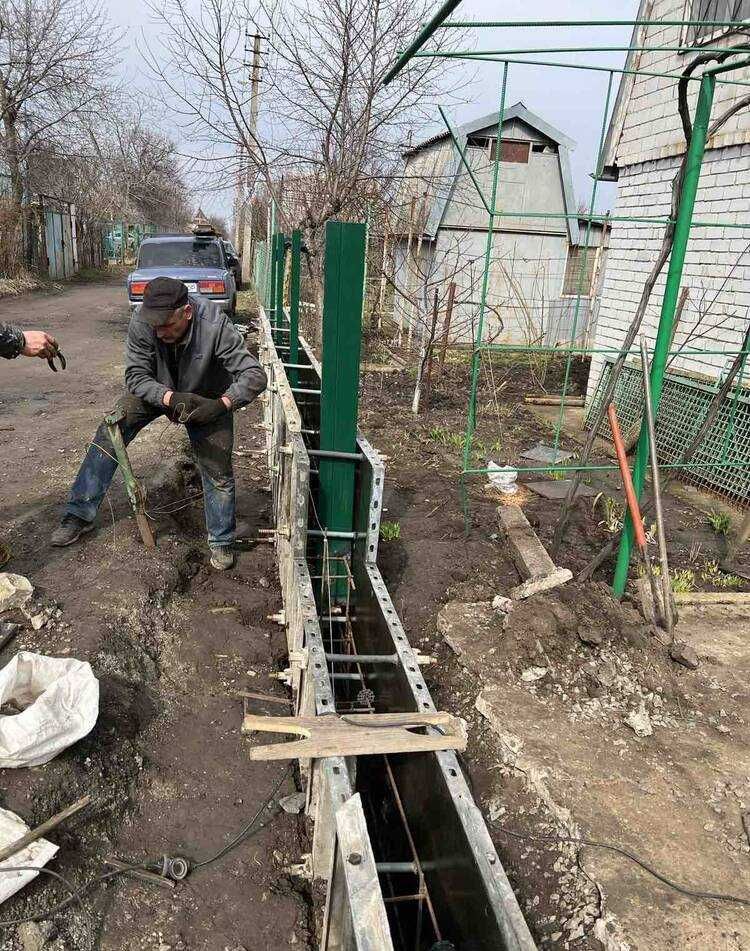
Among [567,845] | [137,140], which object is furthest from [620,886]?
[137,140]

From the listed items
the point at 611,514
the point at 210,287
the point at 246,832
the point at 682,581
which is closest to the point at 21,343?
the point at 246,832

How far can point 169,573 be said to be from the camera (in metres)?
4.12

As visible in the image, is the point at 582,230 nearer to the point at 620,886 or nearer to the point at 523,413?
the point at 523,413

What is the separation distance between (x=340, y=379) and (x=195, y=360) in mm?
997

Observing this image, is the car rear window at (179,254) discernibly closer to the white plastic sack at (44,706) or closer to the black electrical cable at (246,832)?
the white plastic sack at (44,706)

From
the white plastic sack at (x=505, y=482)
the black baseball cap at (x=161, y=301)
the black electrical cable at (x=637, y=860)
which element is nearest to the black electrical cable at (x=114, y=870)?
the black electrical cable at (x=637, y=860)

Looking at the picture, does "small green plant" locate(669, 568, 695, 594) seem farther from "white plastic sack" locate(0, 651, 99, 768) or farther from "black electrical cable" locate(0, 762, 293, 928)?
"white plastic sack" locate(0, 651, 99, 768)

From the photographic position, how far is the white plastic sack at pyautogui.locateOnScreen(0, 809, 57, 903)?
7.02ft

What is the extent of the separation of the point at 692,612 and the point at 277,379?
3.18 meters

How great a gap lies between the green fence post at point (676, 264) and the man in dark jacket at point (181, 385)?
2262 mm

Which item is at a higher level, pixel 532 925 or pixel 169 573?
pixel 169 573

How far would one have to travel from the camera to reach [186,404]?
12.9 ft

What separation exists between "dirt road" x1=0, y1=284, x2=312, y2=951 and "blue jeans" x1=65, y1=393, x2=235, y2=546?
288 millimetres

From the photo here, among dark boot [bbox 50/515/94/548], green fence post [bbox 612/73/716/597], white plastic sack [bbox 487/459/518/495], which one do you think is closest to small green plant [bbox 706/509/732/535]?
white plastic sack [bbox 487/459/518/495]
